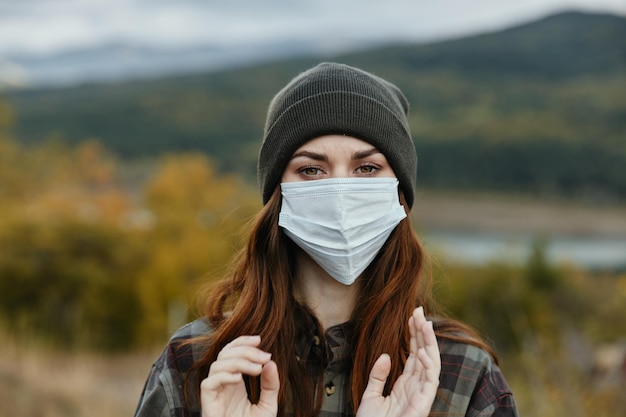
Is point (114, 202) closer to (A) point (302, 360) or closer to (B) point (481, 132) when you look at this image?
(A) point (302, 360)

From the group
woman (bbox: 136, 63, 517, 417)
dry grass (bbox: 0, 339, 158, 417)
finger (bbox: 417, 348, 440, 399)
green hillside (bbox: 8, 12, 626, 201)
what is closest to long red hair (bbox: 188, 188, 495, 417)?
woman (bbox: 136, 63, 517, 417)

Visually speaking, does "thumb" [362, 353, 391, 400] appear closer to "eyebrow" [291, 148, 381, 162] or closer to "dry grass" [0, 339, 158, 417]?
"eyebrow" [291, 148, 381, 162]

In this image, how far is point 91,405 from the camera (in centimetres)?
647

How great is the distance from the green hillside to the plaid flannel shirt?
240 ft

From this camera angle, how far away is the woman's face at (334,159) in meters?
2.24

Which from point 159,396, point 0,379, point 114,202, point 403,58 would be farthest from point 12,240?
point 403,58

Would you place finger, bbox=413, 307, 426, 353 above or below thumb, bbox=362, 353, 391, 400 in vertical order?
above

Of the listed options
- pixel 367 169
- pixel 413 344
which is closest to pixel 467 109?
pixel 367 169

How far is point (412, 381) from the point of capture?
2.03 m

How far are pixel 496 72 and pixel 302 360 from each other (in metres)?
123

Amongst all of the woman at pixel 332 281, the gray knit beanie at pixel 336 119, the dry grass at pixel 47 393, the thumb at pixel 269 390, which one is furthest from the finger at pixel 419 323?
the dry grass at pixel 47 393

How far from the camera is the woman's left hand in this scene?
1960 millimetres

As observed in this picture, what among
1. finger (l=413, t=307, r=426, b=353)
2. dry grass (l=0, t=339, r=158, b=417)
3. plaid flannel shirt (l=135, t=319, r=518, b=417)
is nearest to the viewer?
finger (l=413, t=307, r=426, b=353)

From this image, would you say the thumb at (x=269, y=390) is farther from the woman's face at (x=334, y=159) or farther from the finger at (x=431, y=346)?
the woman's face at (x=334, y=159)
